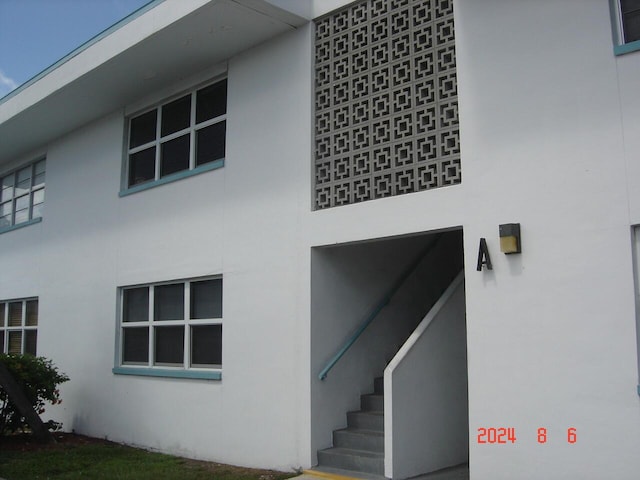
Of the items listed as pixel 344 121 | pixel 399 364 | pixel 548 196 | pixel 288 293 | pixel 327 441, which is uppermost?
pixel 344 121

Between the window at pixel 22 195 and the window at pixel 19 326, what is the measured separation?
5.75ft

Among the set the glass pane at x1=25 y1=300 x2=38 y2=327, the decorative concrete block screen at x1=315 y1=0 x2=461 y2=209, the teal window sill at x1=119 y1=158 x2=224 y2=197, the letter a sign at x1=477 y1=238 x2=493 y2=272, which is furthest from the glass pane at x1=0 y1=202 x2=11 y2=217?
the letter a sign at x1=477 y1=238 x2=493 y2=272

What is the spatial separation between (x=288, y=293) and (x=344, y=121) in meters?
2.16

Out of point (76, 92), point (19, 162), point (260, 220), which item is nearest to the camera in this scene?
point (260, 220)

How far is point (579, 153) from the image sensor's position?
20.1ft

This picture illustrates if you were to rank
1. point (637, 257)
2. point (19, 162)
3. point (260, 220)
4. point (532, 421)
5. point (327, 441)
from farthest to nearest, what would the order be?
point (19, 162)
point (260, 220)
point (327, 441)
point (532, 421)
point (637, 257)

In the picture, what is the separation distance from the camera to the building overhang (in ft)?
28.6

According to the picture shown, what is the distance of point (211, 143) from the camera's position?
10094 millimetres

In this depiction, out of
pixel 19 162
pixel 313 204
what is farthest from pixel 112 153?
pixel 313 204

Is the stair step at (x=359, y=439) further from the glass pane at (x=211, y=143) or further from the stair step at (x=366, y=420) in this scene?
the glass pane at (x=211, y=143)

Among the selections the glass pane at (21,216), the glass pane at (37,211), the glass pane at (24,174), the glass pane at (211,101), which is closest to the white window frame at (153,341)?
the glass pane at (211,101)

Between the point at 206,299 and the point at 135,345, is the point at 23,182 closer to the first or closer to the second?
the point at 135,345

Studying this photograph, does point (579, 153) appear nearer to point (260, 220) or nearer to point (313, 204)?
point (313, 204)

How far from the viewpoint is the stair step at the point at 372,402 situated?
840 centimetres
